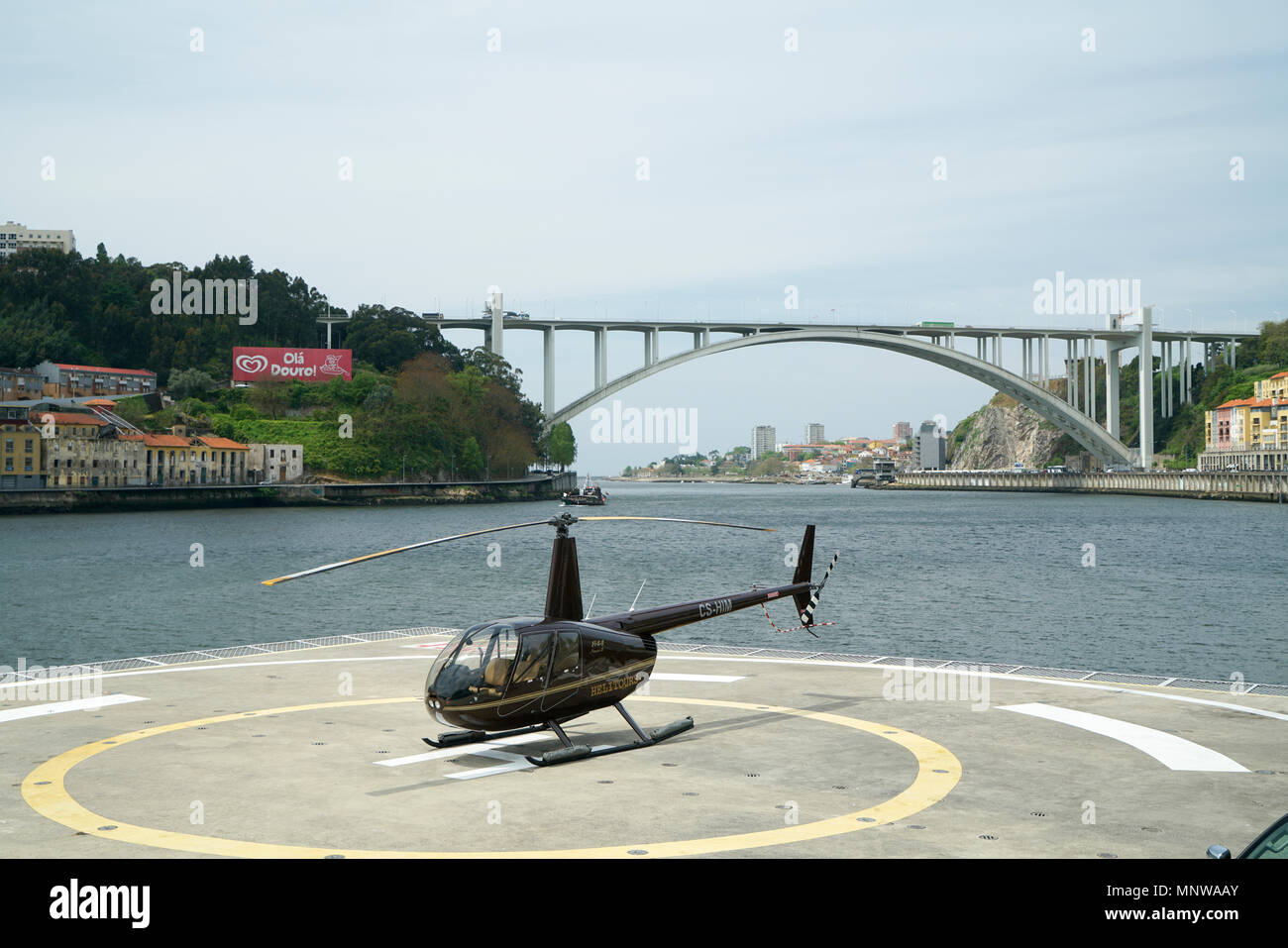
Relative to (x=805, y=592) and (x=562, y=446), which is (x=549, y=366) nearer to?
(x=562, y=446)

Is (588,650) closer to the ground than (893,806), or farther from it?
farther from it

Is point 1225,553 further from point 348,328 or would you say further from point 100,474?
point 348,328


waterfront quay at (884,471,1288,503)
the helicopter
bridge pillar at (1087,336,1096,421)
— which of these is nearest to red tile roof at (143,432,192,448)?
bridge pillar at (1087,336,1096,421)

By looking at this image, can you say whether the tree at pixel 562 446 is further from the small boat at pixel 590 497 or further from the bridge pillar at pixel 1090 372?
the bridge pillar at pixel 1090 372

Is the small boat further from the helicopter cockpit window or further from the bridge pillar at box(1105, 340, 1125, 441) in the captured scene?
the bridge pillar at box(1105, 340, 1125, 441)

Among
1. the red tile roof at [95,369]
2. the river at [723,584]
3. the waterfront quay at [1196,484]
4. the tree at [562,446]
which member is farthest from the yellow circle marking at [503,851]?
the tree at [562,446]
